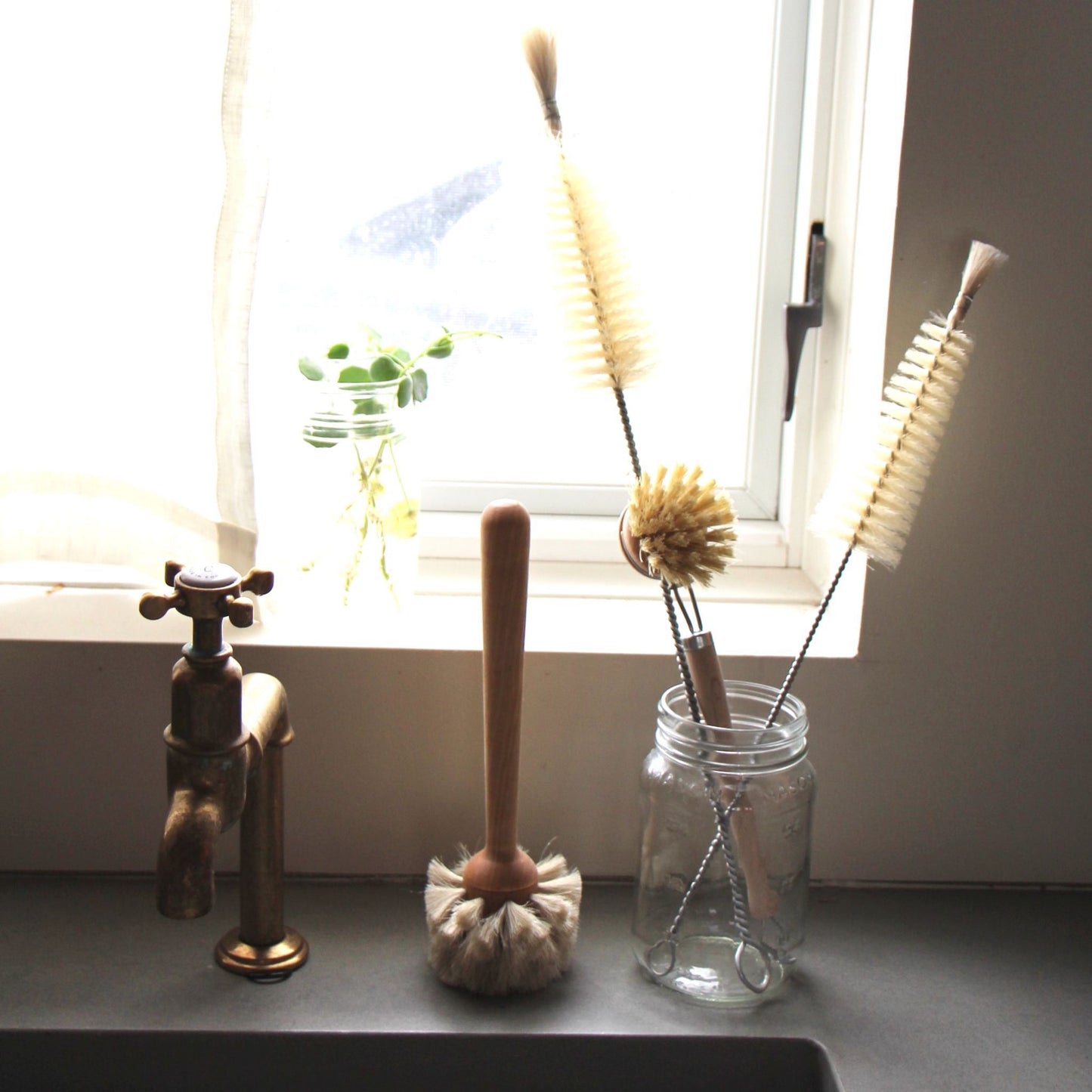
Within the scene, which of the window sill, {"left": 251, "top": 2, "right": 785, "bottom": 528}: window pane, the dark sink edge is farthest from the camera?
{"left": 251, "top": 2, "right": 785, "bottom": 528}: window pane

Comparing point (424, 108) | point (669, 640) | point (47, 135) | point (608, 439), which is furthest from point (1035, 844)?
point (47, 135)

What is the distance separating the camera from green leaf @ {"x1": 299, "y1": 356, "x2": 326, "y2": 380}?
0.94 m

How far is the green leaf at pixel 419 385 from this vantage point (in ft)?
3.16

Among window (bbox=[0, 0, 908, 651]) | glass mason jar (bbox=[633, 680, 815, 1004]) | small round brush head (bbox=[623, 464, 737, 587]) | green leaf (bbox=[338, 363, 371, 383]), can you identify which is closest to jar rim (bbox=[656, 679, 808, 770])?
glass mason jar (bbox=[633, 680, 815, 1004])

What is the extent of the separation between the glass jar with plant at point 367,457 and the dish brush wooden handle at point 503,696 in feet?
0.58

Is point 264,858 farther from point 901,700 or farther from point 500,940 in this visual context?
point 901,700

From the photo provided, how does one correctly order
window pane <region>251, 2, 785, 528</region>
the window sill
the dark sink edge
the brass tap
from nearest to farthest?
the brass tap < the dark sink edge < the window sill < window pane <region>251, 2, 785, 528</region>

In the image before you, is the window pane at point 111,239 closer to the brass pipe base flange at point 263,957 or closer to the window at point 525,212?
the window at point 525,212

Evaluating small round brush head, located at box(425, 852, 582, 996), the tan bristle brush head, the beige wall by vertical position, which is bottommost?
small round brush head, located at box(425, 852, 582, 996)

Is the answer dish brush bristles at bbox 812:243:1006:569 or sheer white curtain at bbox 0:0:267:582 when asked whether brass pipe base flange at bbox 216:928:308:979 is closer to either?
sheer white curtain at bbox 0:0:267:582

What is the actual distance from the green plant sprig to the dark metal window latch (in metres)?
0.24

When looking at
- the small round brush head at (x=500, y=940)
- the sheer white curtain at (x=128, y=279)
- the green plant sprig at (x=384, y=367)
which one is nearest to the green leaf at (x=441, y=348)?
the green plant sprig at (x=384, y=367)

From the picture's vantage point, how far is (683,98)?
1071 millimetres

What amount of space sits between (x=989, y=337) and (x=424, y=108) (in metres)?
0.49
